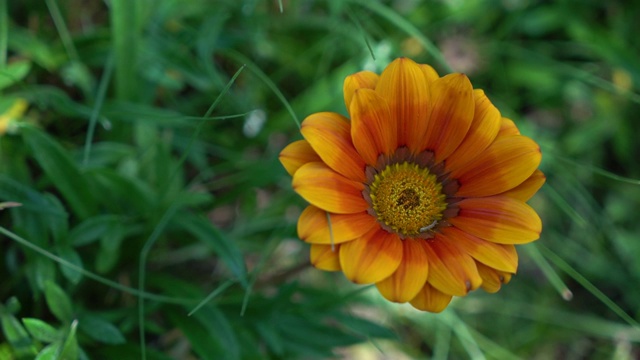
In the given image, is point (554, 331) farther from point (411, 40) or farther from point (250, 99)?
point (250, 99)

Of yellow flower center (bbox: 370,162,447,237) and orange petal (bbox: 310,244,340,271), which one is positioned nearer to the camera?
orange petal (bbox: 310,244,340,271)

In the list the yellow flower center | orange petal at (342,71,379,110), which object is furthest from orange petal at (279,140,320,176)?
the yellow flower center

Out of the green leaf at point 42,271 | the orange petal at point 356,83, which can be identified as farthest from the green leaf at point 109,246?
the orange petal at point 356,83

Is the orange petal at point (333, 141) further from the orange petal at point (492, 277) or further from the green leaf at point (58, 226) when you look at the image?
the green leaf at point (58, 226)

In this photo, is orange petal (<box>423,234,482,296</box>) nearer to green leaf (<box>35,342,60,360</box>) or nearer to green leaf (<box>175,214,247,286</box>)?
green leaf (<box>175,214,247,286</box>)

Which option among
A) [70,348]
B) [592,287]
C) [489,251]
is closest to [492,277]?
[489,251]

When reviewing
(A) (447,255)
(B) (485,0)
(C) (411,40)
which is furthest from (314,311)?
(B) (485,0)
